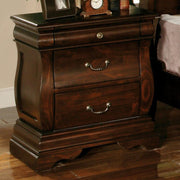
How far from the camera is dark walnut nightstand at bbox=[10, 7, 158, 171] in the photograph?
244 centimetres

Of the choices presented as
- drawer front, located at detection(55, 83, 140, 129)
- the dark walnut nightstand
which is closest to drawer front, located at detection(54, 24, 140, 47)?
the dark walnut nightstand

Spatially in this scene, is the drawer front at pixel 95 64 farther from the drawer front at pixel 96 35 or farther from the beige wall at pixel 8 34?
the beige wall at pixel 8 34

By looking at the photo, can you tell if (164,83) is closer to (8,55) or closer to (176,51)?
(176,51)

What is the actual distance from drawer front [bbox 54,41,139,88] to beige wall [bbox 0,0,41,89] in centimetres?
92

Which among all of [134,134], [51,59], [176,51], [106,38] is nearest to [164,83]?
[176,51]

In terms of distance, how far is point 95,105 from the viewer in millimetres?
2582

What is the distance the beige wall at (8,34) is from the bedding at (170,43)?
85 cm

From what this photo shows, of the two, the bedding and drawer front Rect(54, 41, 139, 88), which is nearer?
drawer front Rect(54, 41, 139, 88)

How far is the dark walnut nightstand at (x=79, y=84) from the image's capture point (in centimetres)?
244

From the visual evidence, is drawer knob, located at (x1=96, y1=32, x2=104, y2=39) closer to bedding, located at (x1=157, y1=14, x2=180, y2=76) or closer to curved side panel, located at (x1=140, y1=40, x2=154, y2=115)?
curved side panel, located at (x1=140, y1=40, x2=154, y2=115)

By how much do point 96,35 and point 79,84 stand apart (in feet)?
0.80

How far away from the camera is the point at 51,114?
248 centimetres

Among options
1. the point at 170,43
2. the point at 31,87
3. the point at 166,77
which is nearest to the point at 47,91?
the point at 31,87

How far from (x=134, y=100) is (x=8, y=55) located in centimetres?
102
